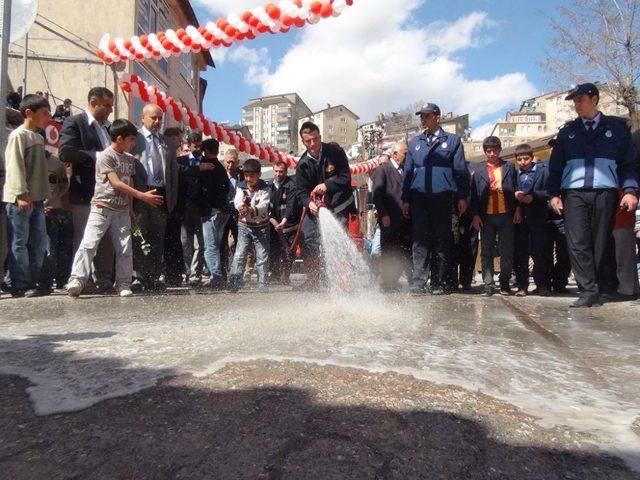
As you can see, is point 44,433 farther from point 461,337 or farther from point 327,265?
point 327,265

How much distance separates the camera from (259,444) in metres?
1.56

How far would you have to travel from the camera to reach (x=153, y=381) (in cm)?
210

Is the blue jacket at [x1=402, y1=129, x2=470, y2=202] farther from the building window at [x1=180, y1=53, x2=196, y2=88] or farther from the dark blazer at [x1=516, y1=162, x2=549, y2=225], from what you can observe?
the building window at [x1=180, y1=53, x2=196, y2=88]

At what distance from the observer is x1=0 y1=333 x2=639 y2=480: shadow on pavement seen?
4.64 ft

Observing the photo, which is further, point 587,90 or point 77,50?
point 77,50

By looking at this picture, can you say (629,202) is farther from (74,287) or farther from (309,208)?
(74,287)

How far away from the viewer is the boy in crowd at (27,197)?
472 cm

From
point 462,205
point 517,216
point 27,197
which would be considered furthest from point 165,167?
point 517,216

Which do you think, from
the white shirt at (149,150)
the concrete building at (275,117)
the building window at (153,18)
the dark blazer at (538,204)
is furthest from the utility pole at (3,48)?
the concrete building at (275,117)

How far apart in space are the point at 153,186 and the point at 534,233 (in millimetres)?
4257

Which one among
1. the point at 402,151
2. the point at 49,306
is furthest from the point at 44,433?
the point at 402,151

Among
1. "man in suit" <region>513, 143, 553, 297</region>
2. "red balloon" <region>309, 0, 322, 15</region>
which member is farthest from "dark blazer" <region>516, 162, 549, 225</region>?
"red balloon" <region>309, 0, 322, 15</region>

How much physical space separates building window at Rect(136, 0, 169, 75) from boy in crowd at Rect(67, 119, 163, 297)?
1368 centimetres

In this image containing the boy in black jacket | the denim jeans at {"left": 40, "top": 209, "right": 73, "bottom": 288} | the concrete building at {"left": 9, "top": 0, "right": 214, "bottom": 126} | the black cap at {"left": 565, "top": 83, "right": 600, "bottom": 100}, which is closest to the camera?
the black cap at {"left": 565, "top": 83, "right": 600, "bottom": 100}
